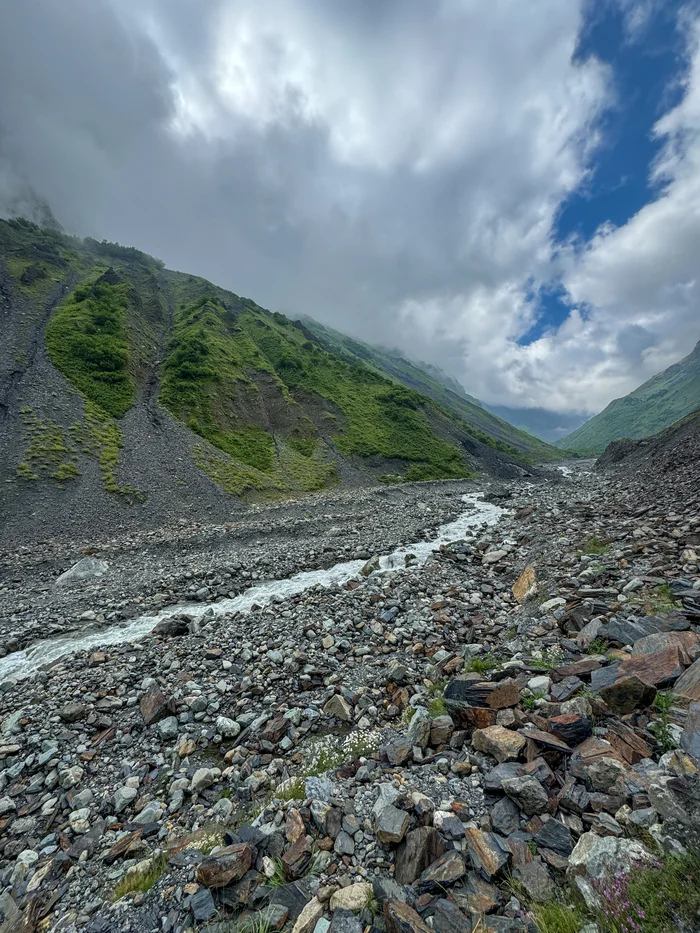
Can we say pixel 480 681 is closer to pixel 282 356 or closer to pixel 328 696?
pixel 328 696

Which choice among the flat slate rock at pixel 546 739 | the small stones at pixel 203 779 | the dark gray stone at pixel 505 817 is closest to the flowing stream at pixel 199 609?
the small stones at pixel 203 779

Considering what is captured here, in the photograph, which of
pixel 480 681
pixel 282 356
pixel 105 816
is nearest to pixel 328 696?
pixel 480 681

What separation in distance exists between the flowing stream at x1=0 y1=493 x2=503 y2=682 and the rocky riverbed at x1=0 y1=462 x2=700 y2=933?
367mm

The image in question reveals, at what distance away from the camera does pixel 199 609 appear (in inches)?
722

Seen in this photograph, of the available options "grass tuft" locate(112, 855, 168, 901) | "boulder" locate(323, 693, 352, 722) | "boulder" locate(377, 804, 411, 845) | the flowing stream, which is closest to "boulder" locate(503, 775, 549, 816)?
"boulder" locate(377, 804, 411, 845)

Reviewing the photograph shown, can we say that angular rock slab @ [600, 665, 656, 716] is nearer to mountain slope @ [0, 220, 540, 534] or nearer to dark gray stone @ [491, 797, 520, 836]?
dark gray stone @ [491, 797, 520, 836]

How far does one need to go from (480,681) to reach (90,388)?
6246 cm

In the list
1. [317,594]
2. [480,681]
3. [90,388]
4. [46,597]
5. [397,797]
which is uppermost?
[90,388]

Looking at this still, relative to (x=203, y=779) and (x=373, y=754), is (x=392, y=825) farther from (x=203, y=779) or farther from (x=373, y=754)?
(x=203, y=779)

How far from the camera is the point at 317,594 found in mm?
17688

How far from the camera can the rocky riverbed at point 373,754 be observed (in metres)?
4.20

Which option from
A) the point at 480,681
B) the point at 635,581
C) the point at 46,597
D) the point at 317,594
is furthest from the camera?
the point at 46,597

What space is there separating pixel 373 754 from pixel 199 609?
44.8ft

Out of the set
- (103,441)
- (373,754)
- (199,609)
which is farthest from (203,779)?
(103,441)
